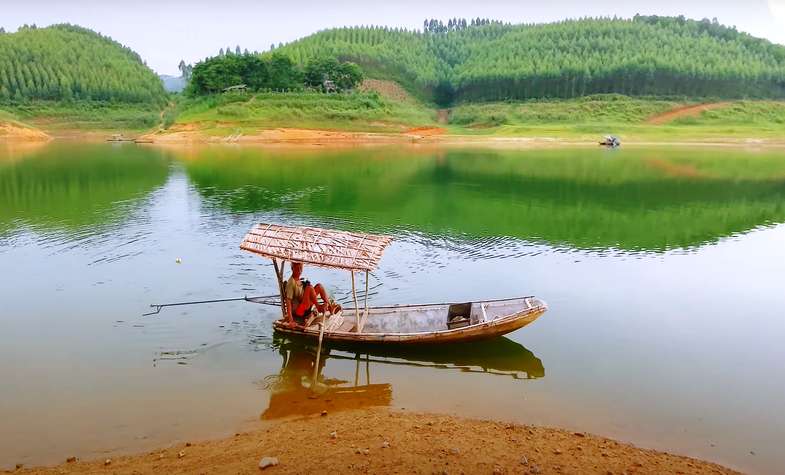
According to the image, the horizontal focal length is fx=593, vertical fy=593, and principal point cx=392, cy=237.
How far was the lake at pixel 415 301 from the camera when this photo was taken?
10.7 meters

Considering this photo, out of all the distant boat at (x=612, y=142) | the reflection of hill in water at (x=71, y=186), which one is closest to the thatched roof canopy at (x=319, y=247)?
the reflection of hill in water at (x=71, y=186)

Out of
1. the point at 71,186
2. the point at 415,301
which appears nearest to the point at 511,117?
the point at 71,186

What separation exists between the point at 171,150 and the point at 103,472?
67789 mm

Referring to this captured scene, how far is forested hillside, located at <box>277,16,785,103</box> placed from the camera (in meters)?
121

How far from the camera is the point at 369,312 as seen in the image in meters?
14.4

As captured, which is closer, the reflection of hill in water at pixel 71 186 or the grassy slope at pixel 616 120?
the reflection of hill in water at pixel 71 186

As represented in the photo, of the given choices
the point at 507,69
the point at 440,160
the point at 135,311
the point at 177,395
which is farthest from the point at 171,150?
the point at 507,69

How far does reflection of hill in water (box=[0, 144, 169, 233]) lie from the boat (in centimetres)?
1652

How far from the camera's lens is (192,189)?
3738 cm

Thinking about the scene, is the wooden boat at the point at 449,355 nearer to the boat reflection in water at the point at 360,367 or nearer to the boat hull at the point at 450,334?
the boat reflection in water at the point at 360,367

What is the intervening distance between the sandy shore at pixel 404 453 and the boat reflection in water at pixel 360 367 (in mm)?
1453

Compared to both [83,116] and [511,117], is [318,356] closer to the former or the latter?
[511,117]

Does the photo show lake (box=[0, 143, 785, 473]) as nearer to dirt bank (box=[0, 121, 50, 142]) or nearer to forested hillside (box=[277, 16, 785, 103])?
dirt bank (box=[0, 121, 50, 142])

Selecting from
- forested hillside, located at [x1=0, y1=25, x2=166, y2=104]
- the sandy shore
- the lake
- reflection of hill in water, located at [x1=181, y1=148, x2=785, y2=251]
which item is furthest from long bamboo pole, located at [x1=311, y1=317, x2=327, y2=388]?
forested hillside, located at [x1=0, y1=25, x2=166, y2=104]
